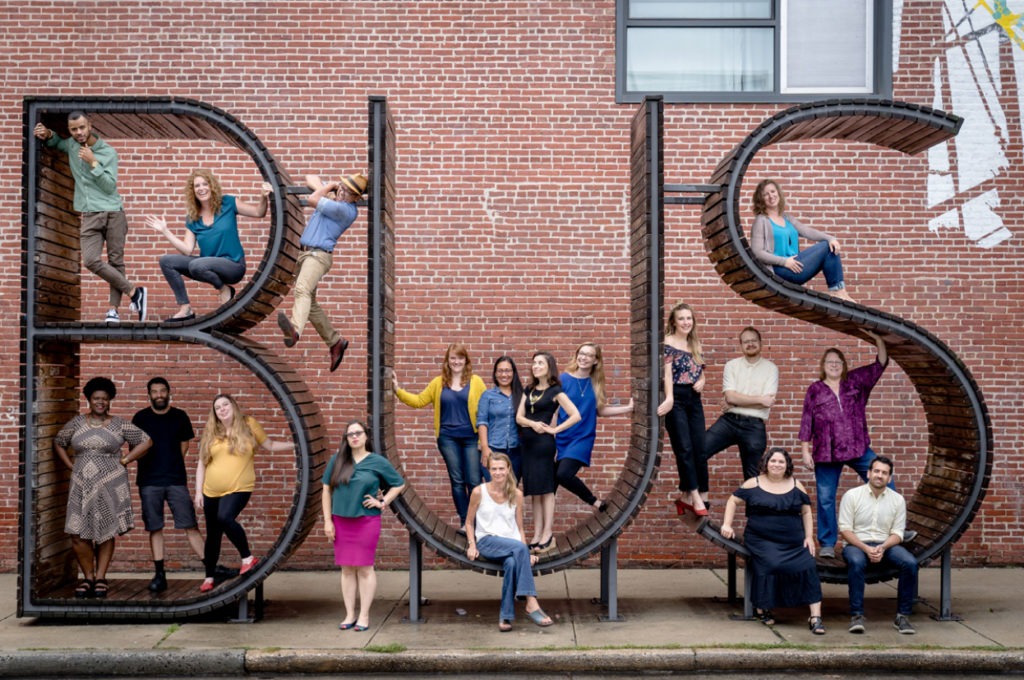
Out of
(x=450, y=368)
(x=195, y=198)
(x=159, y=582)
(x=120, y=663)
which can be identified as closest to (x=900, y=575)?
(x=450, y=368)

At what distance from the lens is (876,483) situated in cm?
827

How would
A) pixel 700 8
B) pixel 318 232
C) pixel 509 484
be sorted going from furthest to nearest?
pixel 700 8 → pixel 318 232 → pixel 509 484

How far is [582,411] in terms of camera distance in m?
8.77

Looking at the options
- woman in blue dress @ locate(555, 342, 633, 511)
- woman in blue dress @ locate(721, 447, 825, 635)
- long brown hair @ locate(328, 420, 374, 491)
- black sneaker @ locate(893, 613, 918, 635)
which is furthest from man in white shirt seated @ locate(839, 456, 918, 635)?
long brown hair @ locate(328, 420, 374, 491)

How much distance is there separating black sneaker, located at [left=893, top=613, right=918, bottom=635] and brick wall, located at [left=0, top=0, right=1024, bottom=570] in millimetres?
2674

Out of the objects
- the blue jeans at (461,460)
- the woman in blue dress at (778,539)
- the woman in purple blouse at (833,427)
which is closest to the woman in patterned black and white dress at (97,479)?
the blue jeans at (461,460)

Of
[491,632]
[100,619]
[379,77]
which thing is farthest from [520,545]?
[379,77]

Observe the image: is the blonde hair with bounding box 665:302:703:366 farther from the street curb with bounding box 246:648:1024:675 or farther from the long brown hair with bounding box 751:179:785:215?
the street curb with bounding box 246:648:1024:675

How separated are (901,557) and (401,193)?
234 inches

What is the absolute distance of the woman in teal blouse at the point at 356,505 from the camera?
801cm

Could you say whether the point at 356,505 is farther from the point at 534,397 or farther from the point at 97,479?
the point at 97,479

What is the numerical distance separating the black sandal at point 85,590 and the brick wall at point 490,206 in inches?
81.2

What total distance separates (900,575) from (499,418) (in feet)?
11.3

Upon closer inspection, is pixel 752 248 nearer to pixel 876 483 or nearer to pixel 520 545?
pixel 876 483
